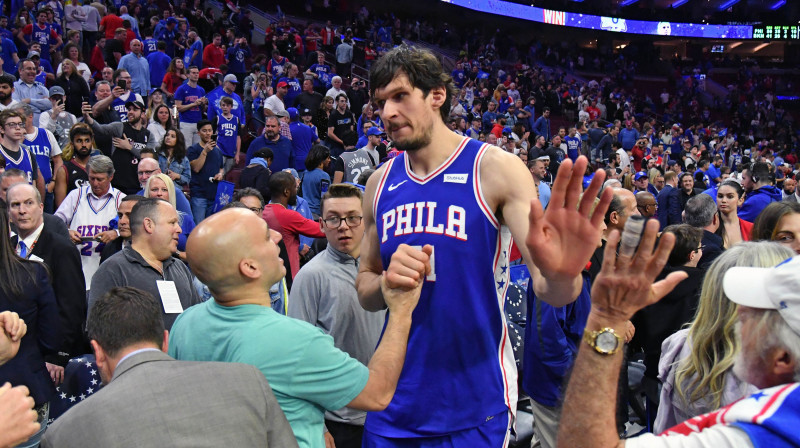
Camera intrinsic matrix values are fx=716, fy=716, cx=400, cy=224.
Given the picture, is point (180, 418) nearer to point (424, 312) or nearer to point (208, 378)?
point (208, 378)

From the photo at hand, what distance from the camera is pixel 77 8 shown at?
1419 cm

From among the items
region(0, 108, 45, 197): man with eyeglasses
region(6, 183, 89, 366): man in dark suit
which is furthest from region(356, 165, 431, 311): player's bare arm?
region(0, 108, 45, 197): man with eyeglasses

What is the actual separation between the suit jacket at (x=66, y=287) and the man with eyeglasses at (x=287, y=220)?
1876 mm

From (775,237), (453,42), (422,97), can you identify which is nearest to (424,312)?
(422,97)

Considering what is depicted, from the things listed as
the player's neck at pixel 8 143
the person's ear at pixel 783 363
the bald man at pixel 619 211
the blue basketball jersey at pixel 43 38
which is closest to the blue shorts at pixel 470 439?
the person's ear at pixel 783 363

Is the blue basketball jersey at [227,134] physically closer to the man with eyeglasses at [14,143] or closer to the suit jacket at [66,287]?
the man with eyeglasses at [14,143]

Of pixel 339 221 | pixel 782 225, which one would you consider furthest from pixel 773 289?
pixel 782 225

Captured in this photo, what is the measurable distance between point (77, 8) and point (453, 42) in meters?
21.1

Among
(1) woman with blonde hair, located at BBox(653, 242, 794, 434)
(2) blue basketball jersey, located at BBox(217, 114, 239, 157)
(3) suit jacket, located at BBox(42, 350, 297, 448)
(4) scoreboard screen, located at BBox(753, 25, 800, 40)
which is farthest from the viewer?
(4) scoreboard screen, located at BBox(753, 25, 800, 40)

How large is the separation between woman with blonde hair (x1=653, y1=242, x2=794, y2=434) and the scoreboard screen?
148 ft

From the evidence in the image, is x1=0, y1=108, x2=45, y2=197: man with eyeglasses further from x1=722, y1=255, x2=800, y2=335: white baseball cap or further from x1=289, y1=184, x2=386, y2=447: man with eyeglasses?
x1=722, y1=255, x2=800, y2=335: white baseball cap

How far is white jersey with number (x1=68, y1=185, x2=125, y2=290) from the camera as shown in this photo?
6223 millimetres

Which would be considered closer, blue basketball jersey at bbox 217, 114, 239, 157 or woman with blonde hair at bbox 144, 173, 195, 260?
woman with blonde hair at bbox 144, 173, 195, 260

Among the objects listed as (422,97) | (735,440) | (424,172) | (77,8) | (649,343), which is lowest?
(649,343)
